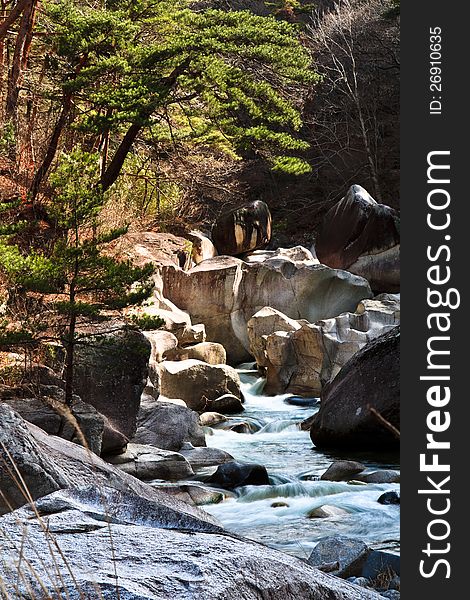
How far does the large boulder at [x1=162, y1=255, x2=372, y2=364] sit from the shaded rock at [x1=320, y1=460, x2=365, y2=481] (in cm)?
774

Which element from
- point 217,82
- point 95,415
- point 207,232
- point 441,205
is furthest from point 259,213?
point 441,205

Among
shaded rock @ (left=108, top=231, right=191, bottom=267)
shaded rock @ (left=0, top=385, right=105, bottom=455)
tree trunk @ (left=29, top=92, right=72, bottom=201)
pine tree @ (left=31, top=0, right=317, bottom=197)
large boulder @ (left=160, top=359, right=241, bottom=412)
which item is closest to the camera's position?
shaded rock @ (left=0, top=385, right=105, bottom=455)

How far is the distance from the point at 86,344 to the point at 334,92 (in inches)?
783

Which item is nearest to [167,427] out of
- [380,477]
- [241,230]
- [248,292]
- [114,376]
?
[114,376]

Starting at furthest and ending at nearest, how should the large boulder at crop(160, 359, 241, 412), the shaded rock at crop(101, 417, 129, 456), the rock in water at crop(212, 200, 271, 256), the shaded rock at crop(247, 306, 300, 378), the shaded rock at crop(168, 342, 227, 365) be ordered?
1. the rock in water at crop(212, 200, 271, 256)
2. the shaded rock at crop(247, 306, 300, 378)
3. the shaded rock at crop(168, 342, 227, 365)
4. the large boulder at crop(160, 359, 241, 412)
5. the shaded rock at crop(101, 417, 129, 456)

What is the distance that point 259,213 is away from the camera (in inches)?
832

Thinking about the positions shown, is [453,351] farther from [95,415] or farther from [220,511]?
[95,415]

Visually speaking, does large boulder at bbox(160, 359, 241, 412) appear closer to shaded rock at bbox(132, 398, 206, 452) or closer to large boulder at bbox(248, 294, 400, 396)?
large boulder at bbox(248, 294, 400, 396)

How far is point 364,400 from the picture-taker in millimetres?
10086

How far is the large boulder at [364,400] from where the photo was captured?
9.96 metres

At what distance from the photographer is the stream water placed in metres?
7.14

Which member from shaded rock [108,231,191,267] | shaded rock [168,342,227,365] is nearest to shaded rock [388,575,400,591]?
shaded rock [168,342,227,365]

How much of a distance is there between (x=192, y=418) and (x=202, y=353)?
3829 millimetres

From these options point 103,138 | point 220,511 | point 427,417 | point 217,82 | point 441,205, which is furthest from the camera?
point 103,138
